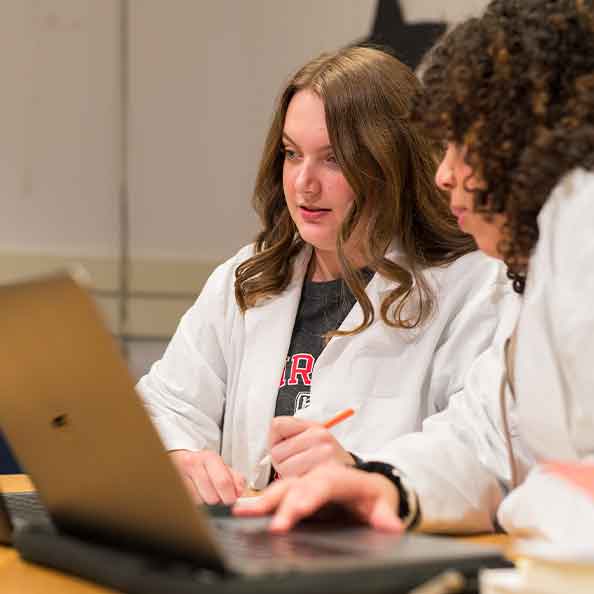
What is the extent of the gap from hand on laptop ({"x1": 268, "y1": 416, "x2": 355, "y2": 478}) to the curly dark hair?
12.8 inches

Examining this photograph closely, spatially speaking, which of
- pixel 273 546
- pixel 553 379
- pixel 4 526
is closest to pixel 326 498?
pixel 273 546

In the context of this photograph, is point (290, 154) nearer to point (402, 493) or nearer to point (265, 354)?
point (265, 354)

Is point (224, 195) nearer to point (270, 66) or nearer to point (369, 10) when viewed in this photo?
point (270, 66)

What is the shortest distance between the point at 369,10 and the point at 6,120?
1.16m

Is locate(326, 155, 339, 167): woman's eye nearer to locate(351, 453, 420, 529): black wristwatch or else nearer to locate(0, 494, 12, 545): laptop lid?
locate(351, 453, 420, 529): black wristwatch

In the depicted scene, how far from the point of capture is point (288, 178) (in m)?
1.99

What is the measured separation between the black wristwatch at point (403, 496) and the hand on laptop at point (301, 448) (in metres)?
0.16

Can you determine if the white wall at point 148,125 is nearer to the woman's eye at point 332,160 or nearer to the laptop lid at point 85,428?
the woman's eye at point 332,160

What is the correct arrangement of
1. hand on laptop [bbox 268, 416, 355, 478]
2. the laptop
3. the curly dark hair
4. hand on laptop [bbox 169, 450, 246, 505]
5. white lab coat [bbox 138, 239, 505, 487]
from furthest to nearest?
Answer: 1. white lab coat [bbox 138, 239, 505, 487]
2. hand on laptop [bbox 169, 450, 246, 505]
3. hand on laptop [bbox 268, 416, 355, 478]
4. the curly dark hair
5. the laptop

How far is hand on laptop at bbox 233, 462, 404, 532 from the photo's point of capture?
0.95 metres

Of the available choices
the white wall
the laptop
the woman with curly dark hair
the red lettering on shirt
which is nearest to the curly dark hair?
the woman with curly dark hair

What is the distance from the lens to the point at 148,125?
360cm

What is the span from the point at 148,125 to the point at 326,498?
2777 mm

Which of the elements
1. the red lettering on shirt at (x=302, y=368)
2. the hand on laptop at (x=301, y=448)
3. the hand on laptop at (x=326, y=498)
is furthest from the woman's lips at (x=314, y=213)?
the hand on laptop at (x=326, y=498)
